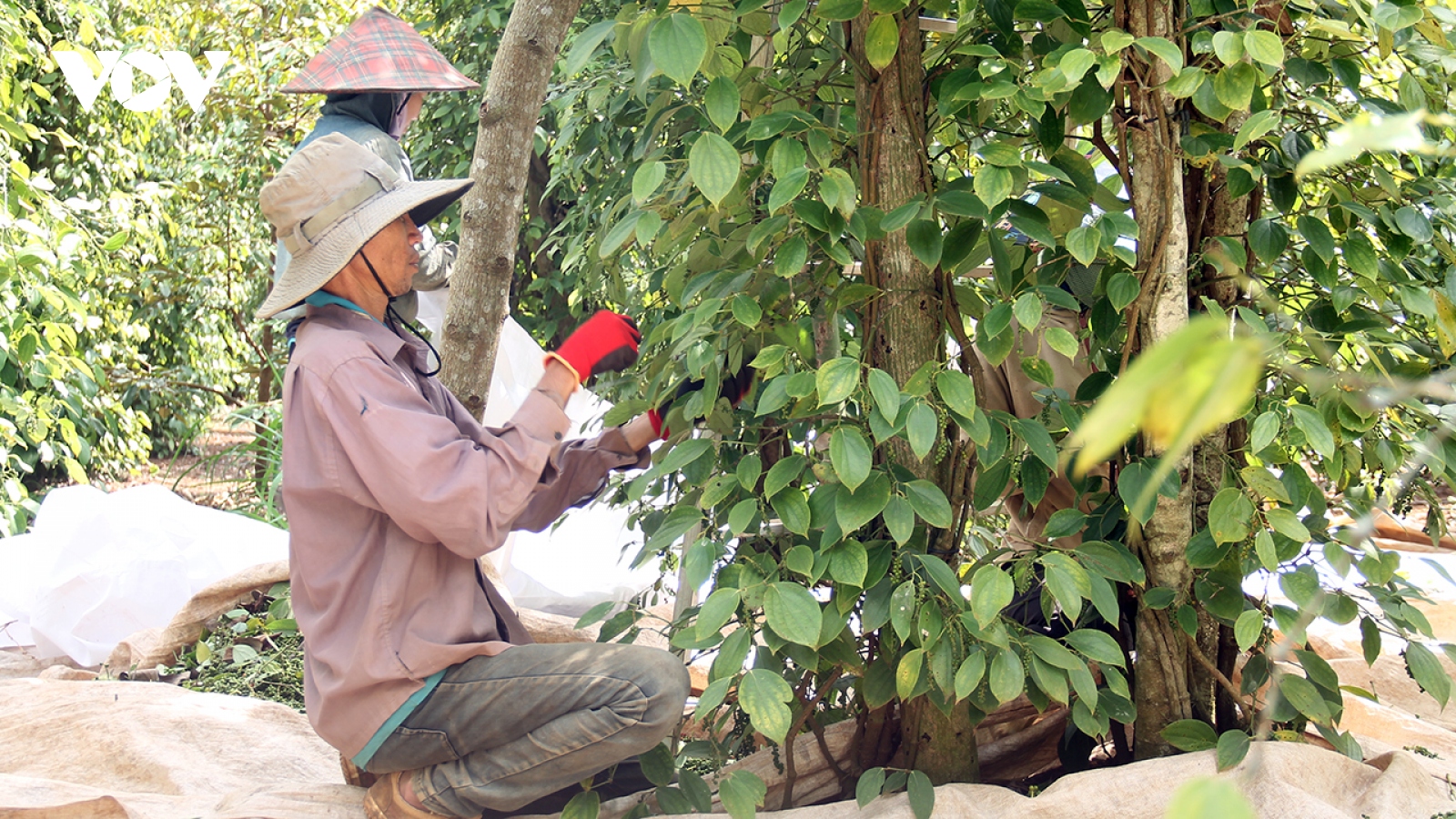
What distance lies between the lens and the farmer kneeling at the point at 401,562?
1.68 meters

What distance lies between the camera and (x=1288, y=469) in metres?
1.62

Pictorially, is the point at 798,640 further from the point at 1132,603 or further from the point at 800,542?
the point at 1132,603

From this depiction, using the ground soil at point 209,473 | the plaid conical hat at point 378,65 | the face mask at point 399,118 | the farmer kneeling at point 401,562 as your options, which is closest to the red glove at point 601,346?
the farmer kneeling at point 401,562

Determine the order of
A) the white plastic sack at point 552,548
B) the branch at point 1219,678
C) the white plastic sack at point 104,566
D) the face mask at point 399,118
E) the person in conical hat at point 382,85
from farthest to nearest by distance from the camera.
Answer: the white plastic sack at point 552,548, the white plastic sack at point 104,566, the face mask at point 399,118, the person in conical hat at point 382,85, the branch at point 1219,678

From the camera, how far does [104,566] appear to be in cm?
315

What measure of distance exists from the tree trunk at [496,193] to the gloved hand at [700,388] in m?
0.45

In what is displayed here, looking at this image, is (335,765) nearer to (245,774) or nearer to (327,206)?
(245,774)

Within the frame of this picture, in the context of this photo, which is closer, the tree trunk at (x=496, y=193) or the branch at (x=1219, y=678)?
the branch at (x=1219, y=678)

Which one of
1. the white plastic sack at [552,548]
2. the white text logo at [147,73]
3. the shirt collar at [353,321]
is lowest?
the white plastic sack at [552,548]

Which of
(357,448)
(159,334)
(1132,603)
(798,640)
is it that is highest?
(357,448)

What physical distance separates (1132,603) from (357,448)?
1.28 metres

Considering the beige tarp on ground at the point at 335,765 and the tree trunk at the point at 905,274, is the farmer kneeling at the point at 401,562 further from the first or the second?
the tree trunk at the point at 905,274

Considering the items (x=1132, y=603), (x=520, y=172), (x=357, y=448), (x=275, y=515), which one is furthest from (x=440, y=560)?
(x=275, y=515)

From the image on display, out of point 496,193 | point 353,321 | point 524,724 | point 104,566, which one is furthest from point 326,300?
point 104,566
